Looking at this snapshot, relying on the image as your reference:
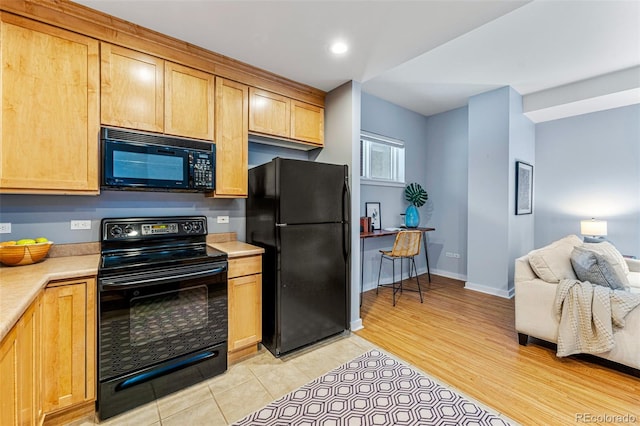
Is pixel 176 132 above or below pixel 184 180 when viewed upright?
above

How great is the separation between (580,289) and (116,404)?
3.42 m

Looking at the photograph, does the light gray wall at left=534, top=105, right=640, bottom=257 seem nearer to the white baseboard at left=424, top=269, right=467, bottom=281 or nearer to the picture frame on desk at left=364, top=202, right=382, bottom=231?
the white baseboard at left=424, top=269, right=467, bottom=281

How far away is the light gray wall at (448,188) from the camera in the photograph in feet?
15.5

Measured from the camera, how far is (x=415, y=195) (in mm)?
4707

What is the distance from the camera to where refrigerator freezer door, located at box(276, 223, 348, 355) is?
2363 mm

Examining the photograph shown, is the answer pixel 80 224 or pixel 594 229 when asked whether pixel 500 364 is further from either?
pixel 80 224

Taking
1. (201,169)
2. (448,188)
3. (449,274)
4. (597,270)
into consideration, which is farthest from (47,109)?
(449,274)

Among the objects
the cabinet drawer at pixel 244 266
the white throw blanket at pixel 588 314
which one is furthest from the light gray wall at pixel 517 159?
the cabinet drawer at pixel 244 266

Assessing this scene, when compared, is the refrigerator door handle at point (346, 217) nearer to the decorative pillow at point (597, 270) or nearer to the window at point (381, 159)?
the window at point (381, 159)

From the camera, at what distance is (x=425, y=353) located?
Result: 2.49 m

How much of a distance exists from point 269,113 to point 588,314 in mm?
3147

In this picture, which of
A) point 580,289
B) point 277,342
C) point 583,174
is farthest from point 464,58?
point 277,342

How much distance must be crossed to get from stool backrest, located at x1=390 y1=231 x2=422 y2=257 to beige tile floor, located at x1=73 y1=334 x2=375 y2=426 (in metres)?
1.36

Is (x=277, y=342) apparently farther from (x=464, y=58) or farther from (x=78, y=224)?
(x=464, y=58)
